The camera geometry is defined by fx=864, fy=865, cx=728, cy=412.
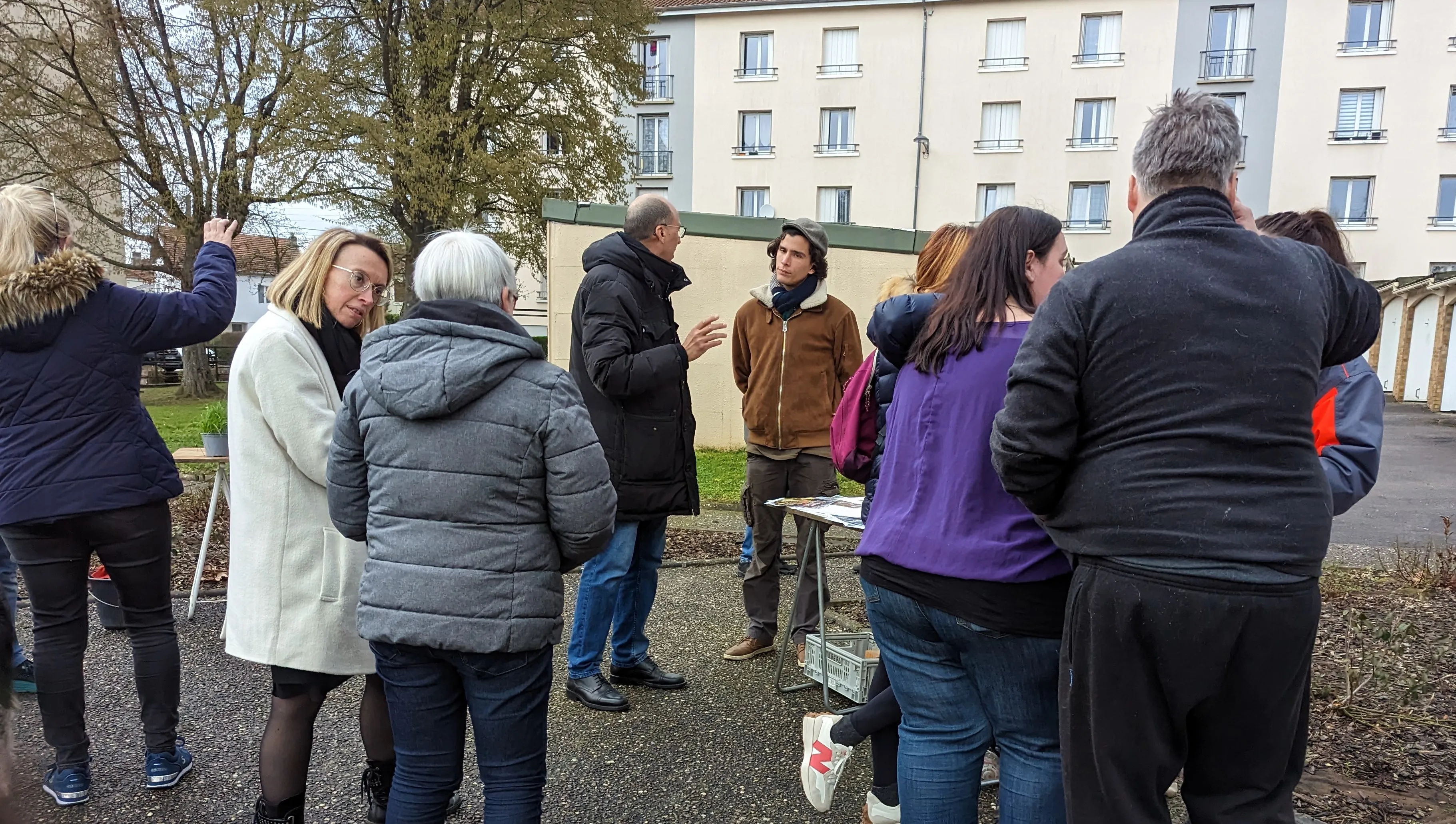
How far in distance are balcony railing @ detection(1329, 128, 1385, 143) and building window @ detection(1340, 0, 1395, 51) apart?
230 cm

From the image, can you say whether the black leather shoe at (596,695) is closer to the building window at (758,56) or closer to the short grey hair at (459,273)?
the short grey hair at (459,273)

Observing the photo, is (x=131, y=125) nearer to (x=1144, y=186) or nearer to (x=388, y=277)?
(x=388, y=277)

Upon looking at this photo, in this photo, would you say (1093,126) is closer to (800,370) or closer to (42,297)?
(800,370)

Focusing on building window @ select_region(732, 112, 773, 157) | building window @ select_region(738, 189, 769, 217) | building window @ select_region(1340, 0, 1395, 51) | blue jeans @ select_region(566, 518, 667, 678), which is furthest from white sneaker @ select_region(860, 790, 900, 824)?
building window @ select_region(1340, 0, 1395, 51)

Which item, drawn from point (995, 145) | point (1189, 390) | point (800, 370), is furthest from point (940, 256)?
point (995, 145)

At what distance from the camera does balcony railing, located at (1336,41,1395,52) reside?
26250mm

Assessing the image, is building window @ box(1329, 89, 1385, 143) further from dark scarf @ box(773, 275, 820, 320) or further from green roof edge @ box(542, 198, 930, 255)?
dark scarf @ box(773, 275, 820, 320)

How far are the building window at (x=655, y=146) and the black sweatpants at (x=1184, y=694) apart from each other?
103ft

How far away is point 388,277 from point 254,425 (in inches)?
23.6

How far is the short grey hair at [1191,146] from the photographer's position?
168 centimetres

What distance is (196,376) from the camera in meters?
21.6

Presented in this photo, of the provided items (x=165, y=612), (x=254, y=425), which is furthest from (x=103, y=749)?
(x=254, y=425)

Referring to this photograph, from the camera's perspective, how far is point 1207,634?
5.10 ft

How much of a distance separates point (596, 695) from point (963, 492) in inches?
87.6
